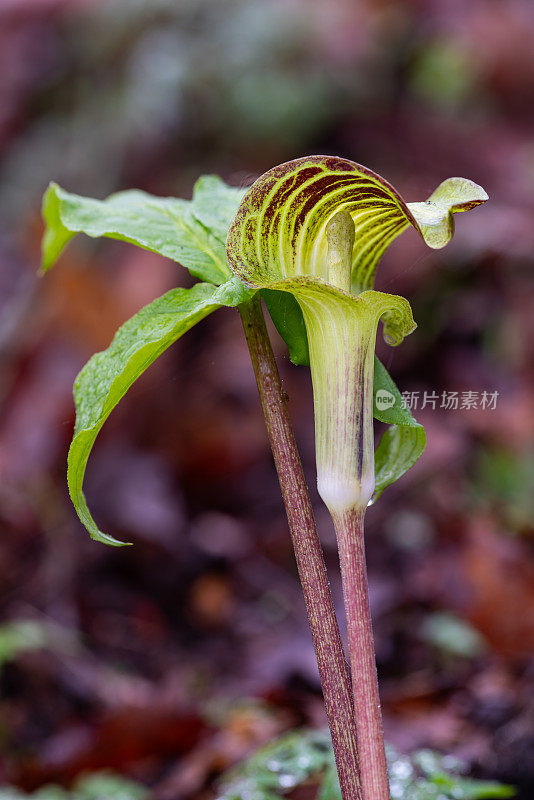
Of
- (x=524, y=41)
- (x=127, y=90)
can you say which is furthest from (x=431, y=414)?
(x=524, y=41)

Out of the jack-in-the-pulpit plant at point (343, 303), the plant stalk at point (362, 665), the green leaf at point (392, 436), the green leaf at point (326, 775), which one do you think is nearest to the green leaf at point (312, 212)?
the jack-in-the-pulpit plant at point (343, 303)

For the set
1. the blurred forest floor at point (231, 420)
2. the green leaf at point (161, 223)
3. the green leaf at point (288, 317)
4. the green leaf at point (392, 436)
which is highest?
the blurred forest floor at point (231, 420)

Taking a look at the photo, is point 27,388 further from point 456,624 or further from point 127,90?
point 127,90

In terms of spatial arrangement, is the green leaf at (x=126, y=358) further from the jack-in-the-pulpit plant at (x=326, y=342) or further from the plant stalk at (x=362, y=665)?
the plant stalk at (x=362, y=665)

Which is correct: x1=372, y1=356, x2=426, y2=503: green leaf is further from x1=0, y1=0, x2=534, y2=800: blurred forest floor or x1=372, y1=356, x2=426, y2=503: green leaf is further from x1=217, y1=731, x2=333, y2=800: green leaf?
x1=217, y1=731, x2=333, y2=800: green leaf

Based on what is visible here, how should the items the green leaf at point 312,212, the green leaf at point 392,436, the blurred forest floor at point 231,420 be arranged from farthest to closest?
1. the blurred forest floor at point 231,420
2. the green leaf at point 392,436
3. the green leaf at point 312,212

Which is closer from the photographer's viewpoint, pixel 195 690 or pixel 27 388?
pixel 195 690

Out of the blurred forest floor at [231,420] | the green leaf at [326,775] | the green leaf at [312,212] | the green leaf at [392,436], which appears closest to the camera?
the green leaf at [312,212]

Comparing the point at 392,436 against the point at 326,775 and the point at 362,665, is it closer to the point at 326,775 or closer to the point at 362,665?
the point at 362,665

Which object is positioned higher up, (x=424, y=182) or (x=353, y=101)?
(x=353, y=101)
